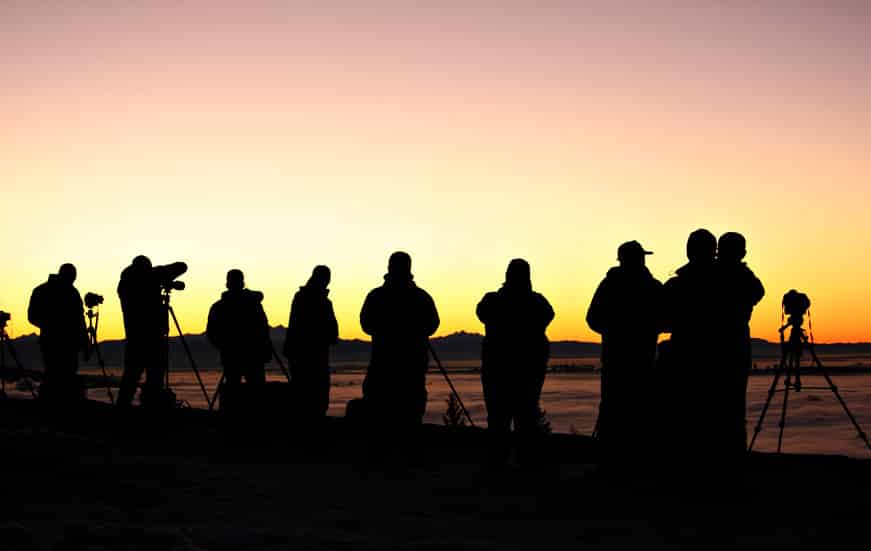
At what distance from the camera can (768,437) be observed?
104 feet

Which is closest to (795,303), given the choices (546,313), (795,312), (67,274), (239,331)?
(795,312)

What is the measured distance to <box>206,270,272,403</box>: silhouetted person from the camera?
12.2 m

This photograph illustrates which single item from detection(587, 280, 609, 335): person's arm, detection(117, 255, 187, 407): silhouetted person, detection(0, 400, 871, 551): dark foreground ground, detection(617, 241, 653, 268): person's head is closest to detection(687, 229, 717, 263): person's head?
detection(617, 241, 653, 268): person's head

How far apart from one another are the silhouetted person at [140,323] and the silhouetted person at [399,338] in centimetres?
332

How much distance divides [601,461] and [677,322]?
1.53m

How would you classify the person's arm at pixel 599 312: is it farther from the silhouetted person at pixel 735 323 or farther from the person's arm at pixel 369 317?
the person's arm at pixel 369 317

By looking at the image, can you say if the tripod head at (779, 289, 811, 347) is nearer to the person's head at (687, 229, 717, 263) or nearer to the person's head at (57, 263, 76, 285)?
the person's head at (687, 229, 717, 263)

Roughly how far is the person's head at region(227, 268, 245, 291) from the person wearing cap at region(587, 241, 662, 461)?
193 inches

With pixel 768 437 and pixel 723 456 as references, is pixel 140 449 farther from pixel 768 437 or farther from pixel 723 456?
pixel 768 437

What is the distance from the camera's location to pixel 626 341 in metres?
9.11

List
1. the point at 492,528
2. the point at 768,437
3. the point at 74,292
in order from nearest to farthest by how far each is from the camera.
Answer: the point at 492,528
the point at 74,292
the point at 768,437

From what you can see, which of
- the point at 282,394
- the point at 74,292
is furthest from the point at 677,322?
the point at 74,292

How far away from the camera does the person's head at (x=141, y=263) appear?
41.3ft

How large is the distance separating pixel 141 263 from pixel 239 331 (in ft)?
5.33
